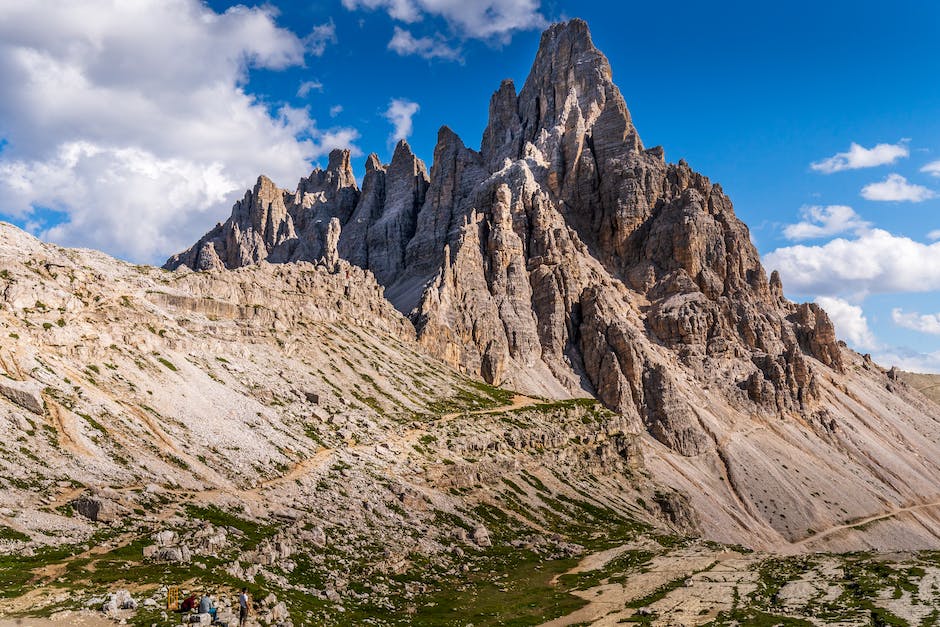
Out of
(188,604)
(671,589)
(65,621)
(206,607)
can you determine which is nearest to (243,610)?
(206,607)

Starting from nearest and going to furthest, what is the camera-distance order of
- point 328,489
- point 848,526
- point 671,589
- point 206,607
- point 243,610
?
1. point 206,607
2. point 243,610
3. point 671,589
4. point 328,489
5. point 848,526

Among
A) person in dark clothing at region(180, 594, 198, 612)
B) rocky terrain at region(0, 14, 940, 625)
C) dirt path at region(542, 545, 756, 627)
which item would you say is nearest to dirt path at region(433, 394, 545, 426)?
rocky terrain at region(0, 14, 940, 625)

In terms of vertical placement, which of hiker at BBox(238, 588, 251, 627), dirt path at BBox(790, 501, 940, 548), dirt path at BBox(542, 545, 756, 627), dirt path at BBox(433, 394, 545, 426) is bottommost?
dirt path at BBox(790, 501, 940, 548)

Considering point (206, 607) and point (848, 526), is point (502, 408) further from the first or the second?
point (206, 607)

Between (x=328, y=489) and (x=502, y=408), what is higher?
(x=502, y=408)

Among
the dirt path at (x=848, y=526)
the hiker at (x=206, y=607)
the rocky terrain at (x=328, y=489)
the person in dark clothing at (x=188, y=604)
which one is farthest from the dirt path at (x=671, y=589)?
the dirt path at (x=848, y=526)

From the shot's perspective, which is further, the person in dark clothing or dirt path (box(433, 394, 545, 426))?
dirt path (box(433, 394, 545, 426))

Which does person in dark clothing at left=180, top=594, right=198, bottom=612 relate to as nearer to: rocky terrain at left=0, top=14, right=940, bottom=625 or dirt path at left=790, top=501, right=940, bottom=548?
rocky terrain at left=0, top=14, right=940, bottom=625

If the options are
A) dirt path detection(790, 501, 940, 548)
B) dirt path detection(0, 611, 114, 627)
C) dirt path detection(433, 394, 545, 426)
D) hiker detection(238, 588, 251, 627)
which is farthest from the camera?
dirt path detection(790, 501, 940, 548)

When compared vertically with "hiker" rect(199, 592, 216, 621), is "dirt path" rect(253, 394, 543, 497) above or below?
above

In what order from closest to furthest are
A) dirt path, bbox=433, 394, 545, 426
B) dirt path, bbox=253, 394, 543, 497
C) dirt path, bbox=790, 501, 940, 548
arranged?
dirt path, bbox=253, 394, 543, 497
dirt path, bbox=433, 394, 545, 426
dirt path, bbox=790, 501, 940, 548

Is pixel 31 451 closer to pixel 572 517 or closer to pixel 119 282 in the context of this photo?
pixel 119 282

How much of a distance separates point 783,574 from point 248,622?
2388 inches

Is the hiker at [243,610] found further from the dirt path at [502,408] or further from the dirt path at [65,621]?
the dirt path at [502,408]
